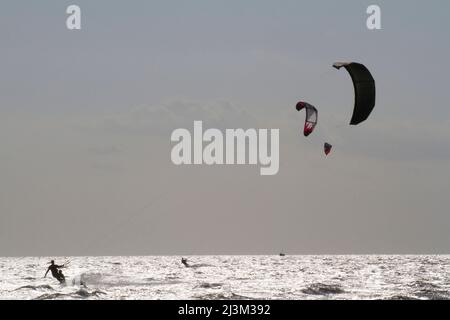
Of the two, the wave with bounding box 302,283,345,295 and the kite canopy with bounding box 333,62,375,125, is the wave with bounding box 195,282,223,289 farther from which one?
the kite canopy with bounding box 333,62,375,125

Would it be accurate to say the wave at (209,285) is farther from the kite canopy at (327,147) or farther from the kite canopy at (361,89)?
the kite canopy at (361,89)

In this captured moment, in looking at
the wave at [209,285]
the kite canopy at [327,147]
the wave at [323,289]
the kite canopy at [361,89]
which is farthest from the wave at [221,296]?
the kite canopy at [361,89]

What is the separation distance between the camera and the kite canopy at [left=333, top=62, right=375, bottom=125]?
1077 inches

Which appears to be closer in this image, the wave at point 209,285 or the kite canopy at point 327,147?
the kite canopy at point 327,147

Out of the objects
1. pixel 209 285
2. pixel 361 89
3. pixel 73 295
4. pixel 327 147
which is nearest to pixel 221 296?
pixel 73 295

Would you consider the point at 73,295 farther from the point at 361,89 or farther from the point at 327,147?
the point at 361,89

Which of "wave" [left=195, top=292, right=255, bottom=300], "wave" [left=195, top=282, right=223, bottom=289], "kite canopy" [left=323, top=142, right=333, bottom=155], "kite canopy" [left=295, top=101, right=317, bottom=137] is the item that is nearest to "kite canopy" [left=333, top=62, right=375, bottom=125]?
"kite canopy" [left=323, top=142, right=333, bottom=155]

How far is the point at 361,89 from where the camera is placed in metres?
27.6

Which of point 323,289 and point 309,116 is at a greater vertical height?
point 309,116

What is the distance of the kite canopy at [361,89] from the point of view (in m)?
27.3

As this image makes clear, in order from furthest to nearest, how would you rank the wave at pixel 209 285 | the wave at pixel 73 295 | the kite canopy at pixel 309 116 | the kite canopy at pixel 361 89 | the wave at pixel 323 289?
the wave at pixel 209 285 < the wave at pixel 323 289 < the wave at pixel 73 295 < the kite canopy at pixel 309 116 < the kite canopy at pixel 361 89
